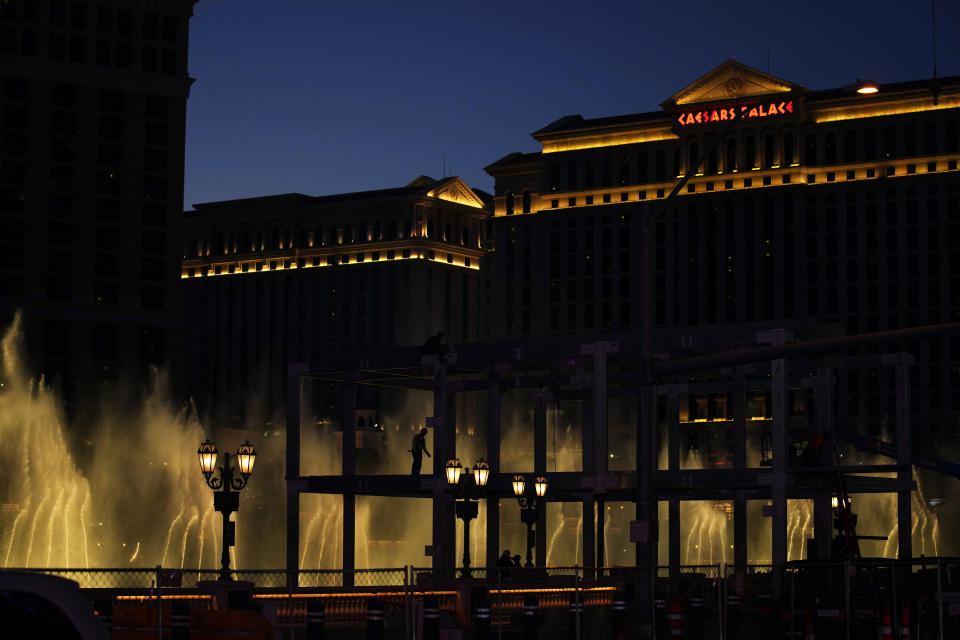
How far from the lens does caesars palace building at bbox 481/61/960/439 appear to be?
124 metres

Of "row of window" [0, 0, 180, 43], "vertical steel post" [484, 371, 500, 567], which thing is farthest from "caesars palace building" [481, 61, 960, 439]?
"vertical steel post" [484, 371, 500, 567]

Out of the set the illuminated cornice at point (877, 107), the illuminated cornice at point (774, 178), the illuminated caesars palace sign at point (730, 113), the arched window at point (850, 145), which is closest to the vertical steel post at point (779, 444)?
the illuminated cornice at point (877, 107)

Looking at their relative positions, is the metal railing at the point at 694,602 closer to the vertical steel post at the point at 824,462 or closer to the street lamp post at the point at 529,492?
the vertical steel post at the point at 824,462

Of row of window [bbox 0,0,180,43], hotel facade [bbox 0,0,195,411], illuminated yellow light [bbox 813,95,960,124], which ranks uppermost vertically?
row of window [bbox 0,0,180,43]

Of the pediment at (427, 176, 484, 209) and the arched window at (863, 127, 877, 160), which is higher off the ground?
the pediment at (427, 176, 484, 209)

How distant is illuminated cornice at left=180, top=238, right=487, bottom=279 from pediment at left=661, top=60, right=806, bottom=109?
46.8 m

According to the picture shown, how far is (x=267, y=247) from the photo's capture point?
176 metres

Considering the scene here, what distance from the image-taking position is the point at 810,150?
12875 cm

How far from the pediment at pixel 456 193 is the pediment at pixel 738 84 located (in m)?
45.8

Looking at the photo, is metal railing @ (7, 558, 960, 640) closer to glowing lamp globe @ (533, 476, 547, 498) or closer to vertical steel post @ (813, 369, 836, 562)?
vertical steel post @ (813, 369, 836, 562)

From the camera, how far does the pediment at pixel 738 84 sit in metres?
126

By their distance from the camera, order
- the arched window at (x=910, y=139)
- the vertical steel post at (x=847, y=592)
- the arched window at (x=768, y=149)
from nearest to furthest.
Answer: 1. the vertical steel post at (x=847, y=592)
2. the arched window at (x=910, y=139)
3. the arched window at (x=768, y=149)

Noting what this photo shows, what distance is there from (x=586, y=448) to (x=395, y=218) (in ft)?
384

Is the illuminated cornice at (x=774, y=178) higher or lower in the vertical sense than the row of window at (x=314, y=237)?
lower
